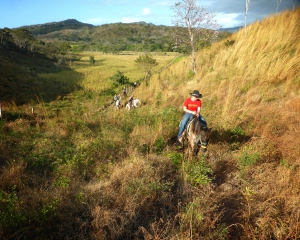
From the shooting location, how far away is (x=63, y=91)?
70.3 feet

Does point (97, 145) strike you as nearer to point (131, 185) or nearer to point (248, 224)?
point (131, 185)

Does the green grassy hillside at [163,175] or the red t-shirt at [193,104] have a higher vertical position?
the red t-shirt at [193,104]

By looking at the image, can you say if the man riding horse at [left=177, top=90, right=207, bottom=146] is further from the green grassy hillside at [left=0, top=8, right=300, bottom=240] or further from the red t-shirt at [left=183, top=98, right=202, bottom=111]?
the green grassy hillside at [left=0, top=8, right=300, bottom=240]

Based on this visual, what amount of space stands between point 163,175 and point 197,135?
1.37 meters

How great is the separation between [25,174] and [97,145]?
5.88ft

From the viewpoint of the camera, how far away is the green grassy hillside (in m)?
2.98

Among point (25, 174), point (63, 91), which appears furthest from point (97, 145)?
point (63, 91)

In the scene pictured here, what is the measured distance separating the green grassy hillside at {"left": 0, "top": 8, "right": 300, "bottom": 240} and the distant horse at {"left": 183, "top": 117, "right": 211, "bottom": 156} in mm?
277

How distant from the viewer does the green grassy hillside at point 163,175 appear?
298 cm

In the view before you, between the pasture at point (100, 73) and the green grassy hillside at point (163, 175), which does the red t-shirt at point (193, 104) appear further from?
the pasture at point (100, 73)

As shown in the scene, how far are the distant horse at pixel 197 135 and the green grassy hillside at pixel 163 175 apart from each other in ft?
0.91

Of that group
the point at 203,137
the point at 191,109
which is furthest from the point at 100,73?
the point at 203,137

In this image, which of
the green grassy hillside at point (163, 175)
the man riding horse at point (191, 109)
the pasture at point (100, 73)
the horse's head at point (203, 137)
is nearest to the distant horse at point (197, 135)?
the horse's head at point (203, 137)

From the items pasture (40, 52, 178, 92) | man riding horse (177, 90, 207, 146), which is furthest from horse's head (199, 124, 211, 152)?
pasture (40, 52, 178, 92)
